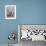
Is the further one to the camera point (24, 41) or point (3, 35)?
point (3, 35)

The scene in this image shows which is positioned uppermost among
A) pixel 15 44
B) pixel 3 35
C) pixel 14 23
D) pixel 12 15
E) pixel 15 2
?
pixel 15 2

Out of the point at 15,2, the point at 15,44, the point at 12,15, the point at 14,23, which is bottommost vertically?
the point at 15,44

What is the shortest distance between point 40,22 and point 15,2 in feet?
3.22

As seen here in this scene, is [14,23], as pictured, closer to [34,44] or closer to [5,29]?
[5,29]

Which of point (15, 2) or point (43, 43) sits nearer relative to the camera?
point (43, 43)

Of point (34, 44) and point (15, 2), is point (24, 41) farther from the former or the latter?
point (15, 2)

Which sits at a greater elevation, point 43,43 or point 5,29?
point 5,29

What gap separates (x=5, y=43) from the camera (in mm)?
3705

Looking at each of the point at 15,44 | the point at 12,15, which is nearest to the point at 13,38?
the point at 15,44

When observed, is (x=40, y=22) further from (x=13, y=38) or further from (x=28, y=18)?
(x=13, y=38)

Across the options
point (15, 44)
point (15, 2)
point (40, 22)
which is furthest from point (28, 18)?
point (15, 44)

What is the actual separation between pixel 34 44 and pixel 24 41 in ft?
1.04

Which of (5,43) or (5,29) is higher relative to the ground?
(5,29)

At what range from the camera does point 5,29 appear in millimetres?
3754
